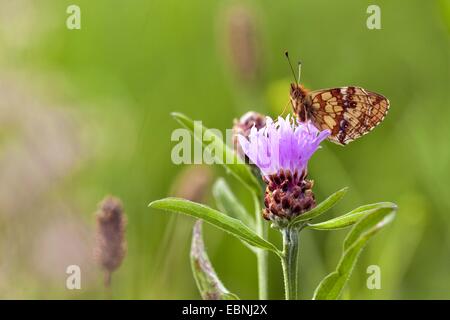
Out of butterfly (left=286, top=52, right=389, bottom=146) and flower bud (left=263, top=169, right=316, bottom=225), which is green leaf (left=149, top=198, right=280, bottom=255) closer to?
flower bud (left=263, top=169, right=316, bottom=225)

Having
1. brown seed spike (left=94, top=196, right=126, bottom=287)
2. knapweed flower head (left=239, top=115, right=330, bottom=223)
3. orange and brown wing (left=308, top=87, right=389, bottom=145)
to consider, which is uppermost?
orange and brown wing (left=308, top=87, right=389, bottom=145)

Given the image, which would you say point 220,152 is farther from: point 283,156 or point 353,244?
point 353,244

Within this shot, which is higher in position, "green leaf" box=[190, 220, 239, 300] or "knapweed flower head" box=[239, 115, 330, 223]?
"knapweed flower head" box=[239, 115, 330, 223]

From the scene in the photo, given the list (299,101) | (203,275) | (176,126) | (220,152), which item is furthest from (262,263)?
(176,126)

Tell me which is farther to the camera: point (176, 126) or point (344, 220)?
point (176, 126)

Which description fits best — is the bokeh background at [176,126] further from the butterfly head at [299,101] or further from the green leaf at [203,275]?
the green leaf at [203,275]

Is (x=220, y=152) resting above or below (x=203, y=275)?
above


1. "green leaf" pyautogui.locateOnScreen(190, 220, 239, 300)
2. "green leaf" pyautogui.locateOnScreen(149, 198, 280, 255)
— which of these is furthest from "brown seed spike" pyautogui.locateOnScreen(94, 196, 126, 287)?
"green leaf" pyautogui.locateOnScreen(149, 198, 280, 255)
